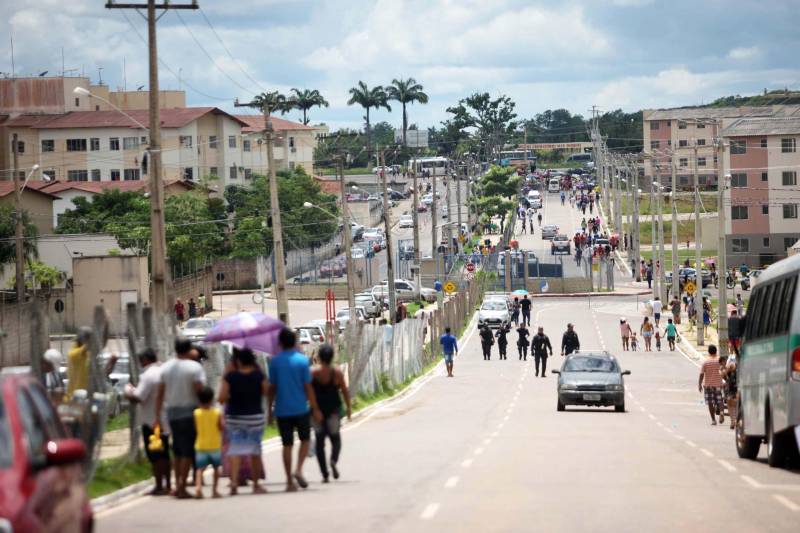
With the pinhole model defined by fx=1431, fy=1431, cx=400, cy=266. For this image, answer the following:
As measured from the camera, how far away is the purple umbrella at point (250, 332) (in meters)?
18.5

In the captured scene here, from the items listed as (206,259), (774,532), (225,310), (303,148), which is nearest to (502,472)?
(774,532)

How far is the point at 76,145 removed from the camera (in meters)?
118

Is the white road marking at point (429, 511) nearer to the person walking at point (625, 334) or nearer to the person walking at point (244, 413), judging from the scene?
the person walking at point (244, 413)

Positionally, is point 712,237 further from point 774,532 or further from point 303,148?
point 774,532

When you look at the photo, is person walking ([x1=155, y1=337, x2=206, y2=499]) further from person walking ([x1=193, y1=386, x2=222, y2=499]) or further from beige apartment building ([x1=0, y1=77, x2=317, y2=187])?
beige apartment building ([x1=0, y1=77, x2=317, y2=187])

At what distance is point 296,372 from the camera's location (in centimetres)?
1661

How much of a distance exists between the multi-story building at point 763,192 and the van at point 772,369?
98417 millimetres

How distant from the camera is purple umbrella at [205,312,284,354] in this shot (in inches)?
730

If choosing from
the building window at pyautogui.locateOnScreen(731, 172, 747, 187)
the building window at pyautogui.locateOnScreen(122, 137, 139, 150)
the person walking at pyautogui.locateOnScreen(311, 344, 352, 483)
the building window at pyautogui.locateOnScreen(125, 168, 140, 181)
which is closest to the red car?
the person walking at pyautogui.locateOnScreen(311, 344, 352, 483)

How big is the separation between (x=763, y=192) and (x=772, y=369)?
340ft

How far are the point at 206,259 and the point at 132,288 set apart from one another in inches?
1158

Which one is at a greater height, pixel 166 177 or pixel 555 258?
pixel 166 177

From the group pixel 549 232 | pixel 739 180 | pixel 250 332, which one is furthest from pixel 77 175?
pixel 250 332

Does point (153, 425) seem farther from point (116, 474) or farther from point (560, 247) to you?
point (560, 247)
